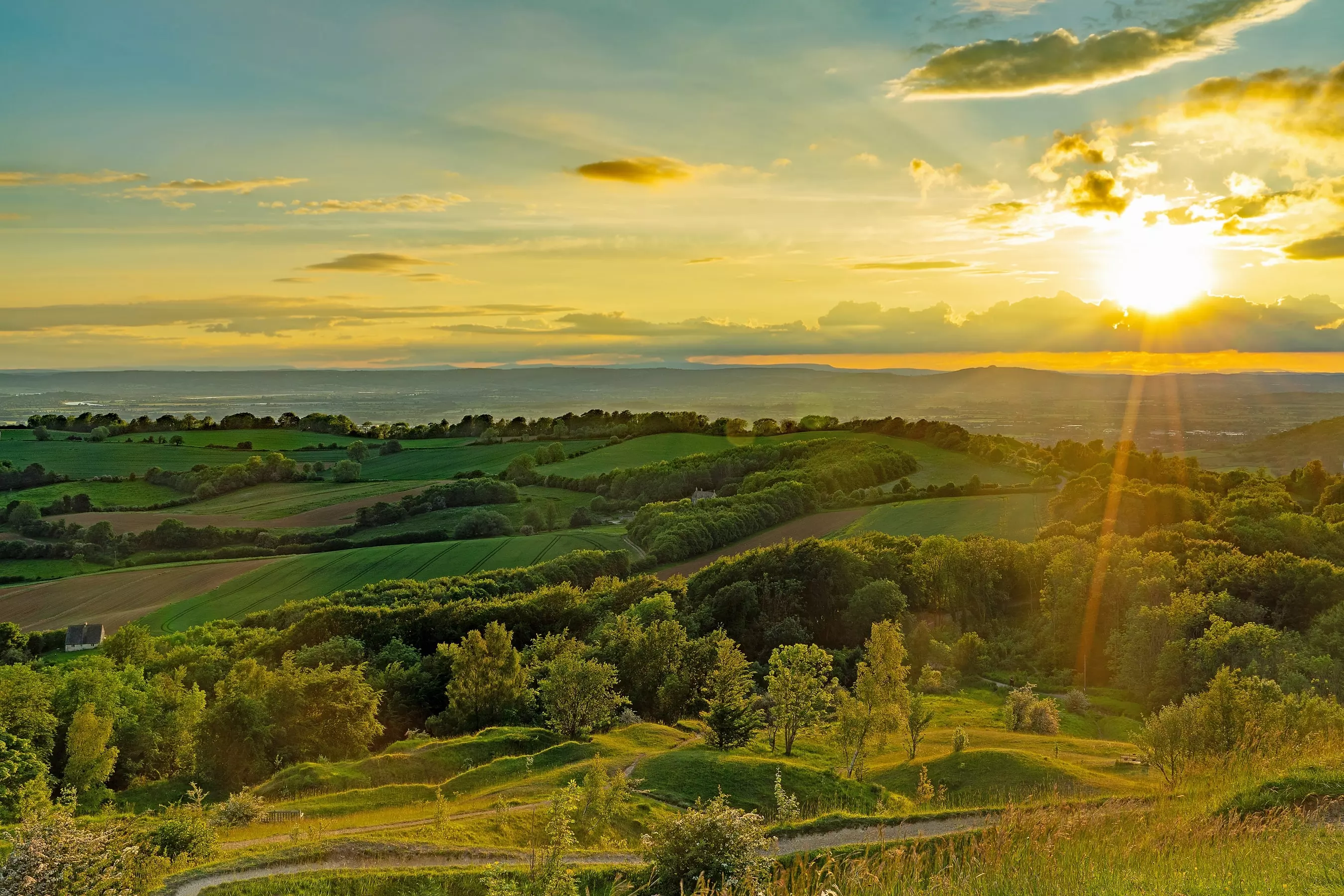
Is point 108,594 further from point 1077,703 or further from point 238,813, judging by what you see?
point 1077,703

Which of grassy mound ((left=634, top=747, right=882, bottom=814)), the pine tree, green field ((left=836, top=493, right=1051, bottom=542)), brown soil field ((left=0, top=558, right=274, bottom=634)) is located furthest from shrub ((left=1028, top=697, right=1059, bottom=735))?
brown soil field ((left=0, top=558, right=274, bottom=634))

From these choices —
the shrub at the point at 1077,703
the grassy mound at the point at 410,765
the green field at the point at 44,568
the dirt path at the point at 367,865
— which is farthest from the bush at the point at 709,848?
the green field at the point at 44,568

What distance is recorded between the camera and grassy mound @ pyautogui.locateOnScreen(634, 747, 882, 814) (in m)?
25.8

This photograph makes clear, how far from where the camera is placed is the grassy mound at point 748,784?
1017 inches

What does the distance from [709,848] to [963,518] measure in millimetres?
84478

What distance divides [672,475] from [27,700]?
8454cm

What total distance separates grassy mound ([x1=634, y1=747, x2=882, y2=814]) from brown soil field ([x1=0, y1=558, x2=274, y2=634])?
54.9 metres

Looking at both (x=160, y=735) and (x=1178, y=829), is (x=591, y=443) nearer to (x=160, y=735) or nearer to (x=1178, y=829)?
(x=160, y=735)

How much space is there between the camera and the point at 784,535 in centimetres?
9038

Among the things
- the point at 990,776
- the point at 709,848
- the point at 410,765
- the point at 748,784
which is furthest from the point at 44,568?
the point at 709,848

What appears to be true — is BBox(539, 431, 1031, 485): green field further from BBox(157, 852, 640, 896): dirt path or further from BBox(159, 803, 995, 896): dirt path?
BBox(157, 852, 640, 896): dirt path

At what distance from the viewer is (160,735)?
1594 inches

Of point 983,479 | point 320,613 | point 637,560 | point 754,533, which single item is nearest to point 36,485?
point 320,613

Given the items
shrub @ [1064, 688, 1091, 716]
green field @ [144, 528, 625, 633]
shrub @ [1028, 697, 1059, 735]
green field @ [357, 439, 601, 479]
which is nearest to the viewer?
shrub @ [1028, 697, 1059, 735]
